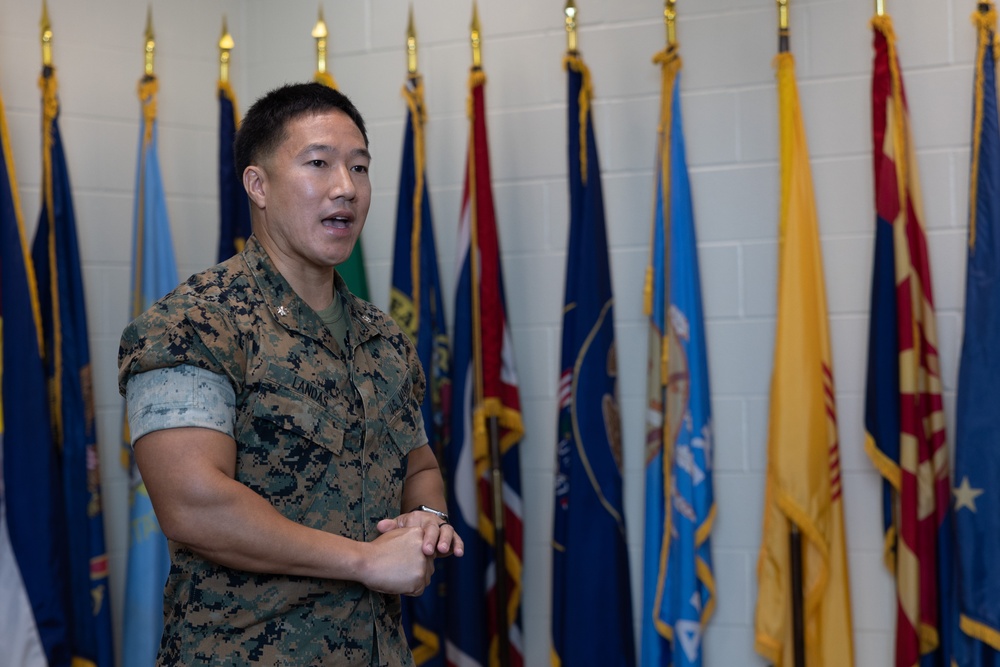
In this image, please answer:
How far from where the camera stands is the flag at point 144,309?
280 cm

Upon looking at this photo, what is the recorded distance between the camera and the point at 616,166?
2914 millimetres

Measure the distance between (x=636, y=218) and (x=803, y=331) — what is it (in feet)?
1.78

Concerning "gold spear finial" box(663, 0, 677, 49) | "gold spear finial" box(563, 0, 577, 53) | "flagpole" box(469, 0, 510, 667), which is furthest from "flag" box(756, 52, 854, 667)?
"flagpole" box(469, 0, 510, 667)

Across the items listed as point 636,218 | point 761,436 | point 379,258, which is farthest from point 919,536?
point 379,258

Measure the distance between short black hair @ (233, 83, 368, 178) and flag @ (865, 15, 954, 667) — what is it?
1.40m

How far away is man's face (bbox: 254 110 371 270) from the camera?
5.38ft

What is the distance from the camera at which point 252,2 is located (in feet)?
11.0

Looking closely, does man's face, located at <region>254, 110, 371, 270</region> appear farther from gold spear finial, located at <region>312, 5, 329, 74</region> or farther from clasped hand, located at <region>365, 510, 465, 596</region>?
gold spear finial, located at <region>312, 5, 329, 74</region>

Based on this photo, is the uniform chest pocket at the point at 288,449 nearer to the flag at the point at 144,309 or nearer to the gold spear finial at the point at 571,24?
the flag at the point at 144,309

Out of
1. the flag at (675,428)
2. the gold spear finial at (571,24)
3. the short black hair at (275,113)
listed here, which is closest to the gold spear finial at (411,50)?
the gold spear finial at (571,24)

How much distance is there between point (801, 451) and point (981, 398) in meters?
0.41

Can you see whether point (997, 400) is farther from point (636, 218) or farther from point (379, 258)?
point (379, 258)

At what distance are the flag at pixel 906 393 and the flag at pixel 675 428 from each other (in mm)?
408

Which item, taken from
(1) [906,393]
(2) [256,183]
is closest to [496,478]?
(1) [906,393]
